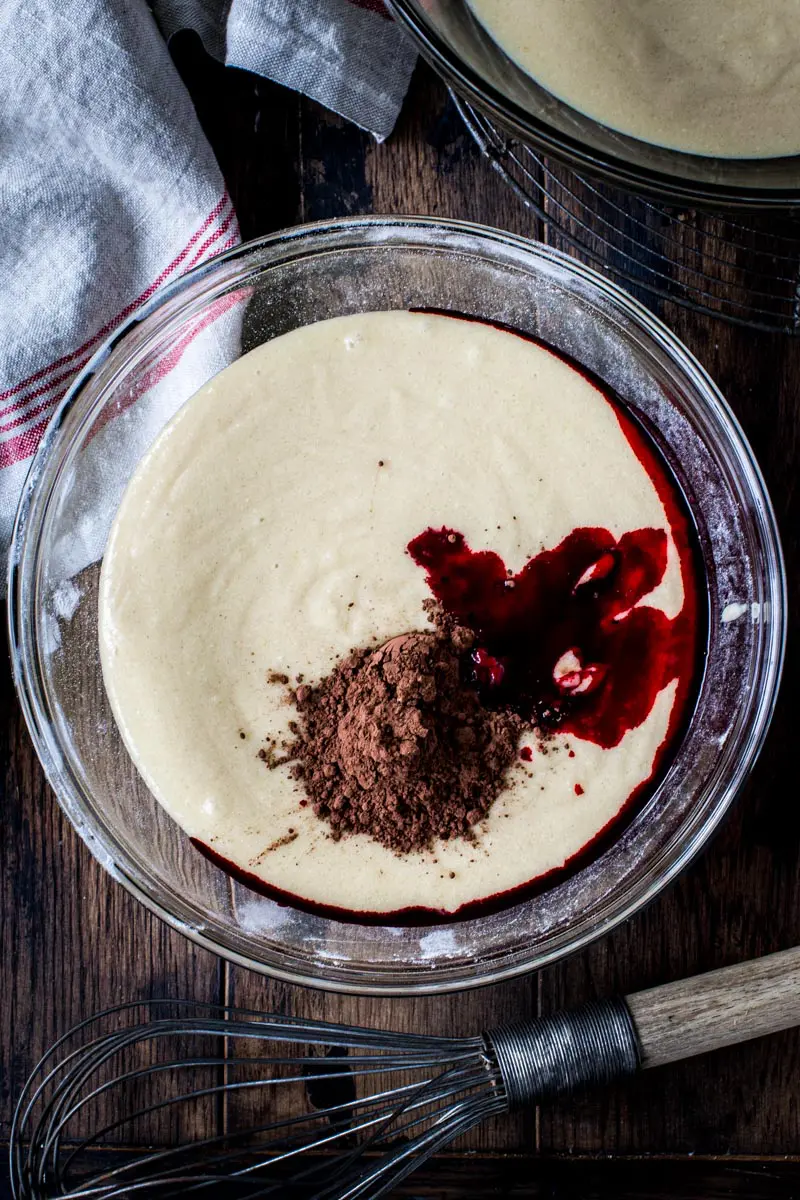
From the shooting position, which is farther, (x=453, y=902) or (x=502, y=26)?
(x=453, y=902)

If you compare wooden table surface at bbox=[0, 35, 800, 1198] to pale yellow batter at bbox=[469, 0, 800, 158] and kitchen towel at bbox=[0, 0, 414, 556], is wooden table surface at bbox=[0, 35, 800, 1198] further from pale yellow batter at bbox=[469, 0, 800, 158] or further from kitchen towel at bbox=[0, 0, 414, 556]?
pale yellow batter at bbox=[469, 0, 800, 158]

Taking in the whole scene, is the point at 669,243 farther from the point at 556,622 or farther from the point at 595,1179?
the point at 595,1179

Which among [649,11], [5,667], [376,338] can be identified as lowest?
[5,667]

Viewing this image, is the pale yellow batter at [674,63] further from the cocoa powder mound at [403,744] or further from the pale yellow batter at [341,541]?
the cocoa powder mound at [403,744]

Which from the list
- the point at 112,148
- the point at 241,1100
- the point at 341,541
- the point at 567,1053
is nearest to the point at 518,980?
the point at 567,1053

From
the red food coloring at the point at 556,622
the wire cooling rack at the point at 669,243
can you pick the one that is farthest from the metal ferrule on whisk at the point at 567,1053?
the wire cooling rack at the point at 669,243

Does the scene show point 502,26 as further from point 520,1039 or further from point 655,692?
point 520,1039

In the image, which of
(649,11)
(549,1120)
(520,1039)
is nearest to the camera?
(649,11)

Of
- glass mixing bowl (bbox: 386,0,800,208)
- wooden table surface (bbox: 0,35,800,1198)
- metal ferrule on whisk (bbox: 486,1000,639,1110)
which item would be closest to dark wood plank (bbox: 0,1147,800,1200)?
wooden table surface (bbox: 0,35,800,1198)

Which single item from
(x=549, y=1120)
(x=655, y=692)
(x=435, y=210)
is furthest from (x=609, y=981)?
(x=435, y=210)
